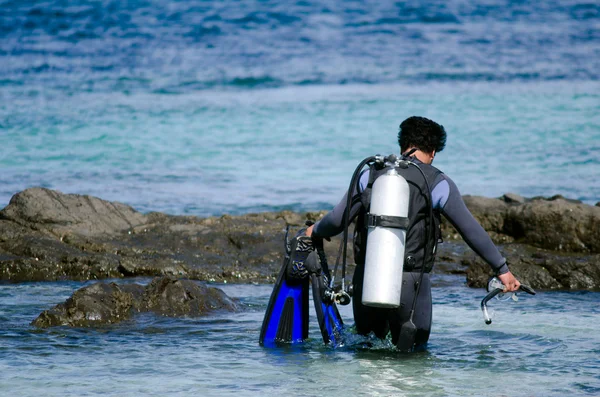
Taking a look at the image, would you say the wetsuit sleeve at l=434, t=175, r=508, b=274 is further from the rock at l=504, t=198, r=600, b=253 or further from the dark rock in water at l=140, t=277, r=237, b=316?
the rock at l=504, t=198, r=600, b=253

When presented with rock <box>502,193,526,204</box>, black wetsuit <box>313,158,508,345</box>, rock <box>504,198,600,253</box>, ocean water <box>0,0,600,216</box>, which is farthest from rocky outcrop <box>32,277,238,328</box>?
ocean water <box>0,0,600,216</box>

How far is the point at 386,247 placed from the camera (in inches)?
221

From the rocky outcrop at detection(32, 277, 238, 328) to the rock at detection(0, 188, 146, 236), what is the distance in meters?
2.92

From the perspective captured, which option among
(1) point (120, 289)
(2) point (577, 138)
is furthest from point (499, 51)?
(1) point (120, 289)

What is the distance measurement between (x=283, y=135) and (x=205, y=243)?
1341 centimetres

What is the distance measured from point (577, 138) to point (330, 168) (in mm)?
6430

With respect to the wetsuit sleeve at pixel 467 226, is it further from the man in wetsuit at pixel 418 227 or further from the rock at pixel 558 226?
the rock at pixel 558 226

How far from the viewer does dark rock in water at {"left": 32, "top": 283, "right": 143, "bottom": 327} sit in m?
7.26

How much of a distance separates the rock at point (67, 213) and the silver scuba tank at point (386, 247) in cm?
558

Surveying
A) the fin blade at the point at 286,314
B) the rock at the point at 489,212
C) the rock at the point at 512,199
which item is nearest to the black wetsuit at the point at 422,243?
the fin blade at the point at 286,314

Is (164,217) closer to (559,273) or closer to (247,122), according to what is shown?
(559,273)

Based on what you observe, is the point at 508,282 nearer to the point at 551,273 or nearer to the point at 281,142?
the point at 551,273

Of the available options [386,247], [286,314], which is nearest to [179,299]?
[286,314]

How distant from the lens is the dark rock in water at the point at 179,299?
7750 millimetres
